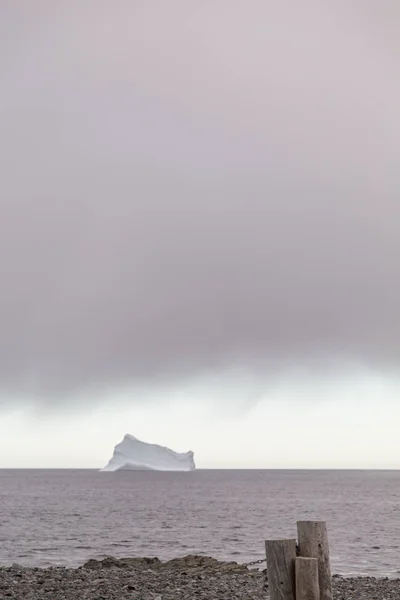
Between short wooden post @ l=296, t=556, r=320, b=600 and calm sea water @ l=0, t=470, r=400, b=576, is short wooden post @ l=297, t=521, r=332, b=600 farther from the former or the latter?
calm sea water @ l=0, t=470, r=400, b=576

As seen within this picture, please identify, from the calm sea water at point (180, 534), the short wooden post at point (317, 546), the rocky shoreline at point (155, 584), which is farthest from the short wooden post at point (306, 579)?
the calm sea water at point (180, 534)

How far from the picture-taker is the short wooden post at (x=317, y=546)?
12258 mm

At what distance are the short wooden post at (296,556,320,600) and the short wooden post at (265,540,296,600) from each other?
16 cm

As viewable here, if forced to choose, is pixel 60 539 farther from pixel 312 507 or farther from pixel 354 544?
pixel 312 507

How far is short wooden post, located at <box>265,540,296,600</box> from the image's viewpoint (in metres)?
12.0

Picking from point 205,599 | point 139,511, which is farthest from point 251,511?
point 205,599

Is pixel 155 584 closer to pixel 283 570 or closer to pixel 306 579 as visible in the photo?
pixel 283 570

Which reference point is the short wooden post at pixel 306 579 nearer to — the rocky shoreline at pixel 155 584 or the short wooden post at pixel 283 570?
the short wooden post at pixel 283 570

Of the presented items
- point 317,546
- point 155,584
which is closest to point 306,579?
point 317,546

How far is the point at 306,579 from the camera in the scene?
1184 cm

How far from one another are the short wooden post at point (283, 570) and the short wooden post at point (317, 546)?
1.00ft

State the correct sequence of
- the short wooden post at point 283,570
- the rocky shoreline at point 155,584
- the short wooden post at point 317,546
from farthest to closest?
the rocky shoreline at point 155,584 < the short wooden post at point 317,546 < the short wooden post at point 283,570

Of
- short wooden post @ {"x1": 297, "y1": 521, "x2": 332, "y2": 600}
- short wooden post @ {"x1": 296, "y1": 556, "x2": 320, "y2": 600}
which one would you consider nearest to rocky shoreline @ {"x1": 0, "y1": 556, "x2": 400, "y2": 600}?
short wooden post @ {"x1": 297, "y1": 521, "x2": 332, "y2": 600}

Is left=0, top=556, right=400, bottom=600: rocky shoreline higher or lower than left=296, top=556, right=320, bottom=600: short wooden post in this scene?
lower
